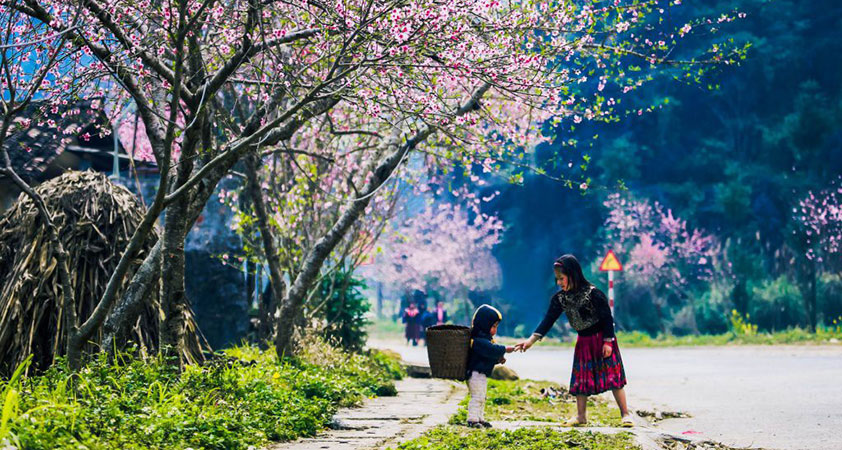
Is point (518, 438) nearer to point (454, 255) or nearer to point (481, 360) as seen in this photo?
point (481, 360)

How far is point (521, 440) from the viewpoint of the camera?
Answer: 6.90 meters

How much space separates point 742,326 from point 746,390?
1835cm

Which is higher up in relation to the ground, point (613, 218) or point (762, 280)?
point (613, 218)

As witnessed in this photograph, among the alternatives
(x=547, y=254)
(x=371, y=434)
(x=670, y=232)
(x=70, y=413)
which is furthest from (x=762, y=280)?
(x=70, y=413)

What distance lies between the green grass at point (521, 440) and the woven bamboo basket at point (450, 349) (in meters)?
0.65

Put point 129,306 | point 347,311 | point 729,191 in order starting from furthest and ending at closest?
point 729,191
point 347,311
point 129,306

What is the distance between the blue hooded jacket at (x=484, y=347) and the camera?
26.2 ft

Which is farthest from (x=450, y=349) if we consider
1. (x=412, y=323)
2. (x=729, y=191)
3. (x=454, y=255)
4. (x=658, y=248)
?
(x=454, y=255)

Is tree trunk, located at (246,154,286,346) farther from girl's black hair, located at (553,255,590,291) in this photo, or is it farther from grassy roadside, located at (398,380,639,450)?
girl's black hair, located at (553,255,590,291)

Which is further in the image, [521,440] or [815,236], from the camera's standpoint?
[815,236]

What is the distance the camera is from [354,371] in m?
12.8

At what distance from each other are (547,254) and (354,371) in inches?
1307

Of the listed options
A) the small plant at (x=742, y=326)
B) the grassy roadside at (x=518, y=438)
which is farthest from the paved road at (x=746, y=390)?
the small plant at (x=742, y=326)

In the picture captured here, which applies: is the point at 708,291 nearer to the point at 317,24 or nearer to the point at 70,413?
the point at 317,24
